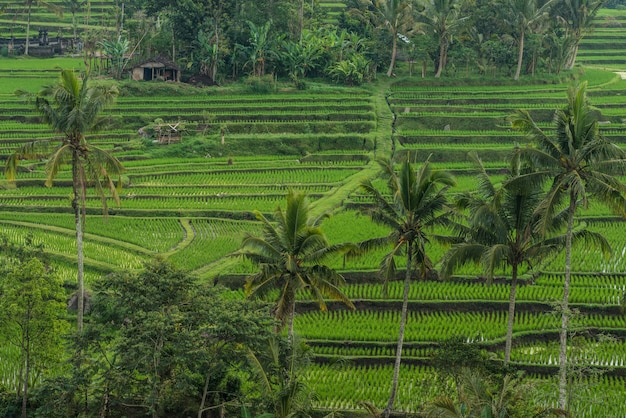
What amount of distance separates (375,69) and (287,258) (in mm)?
33862

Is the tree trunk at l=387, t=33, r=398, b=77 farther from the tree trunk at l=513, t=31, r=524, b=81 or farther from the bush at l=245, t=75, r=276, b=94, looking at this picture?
the bush at l=245, t=75, r=276, b=94

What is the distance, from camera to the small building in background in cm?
4856

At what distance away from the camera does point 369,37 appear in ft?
177

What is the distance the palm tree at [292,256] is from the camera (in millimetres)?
18859

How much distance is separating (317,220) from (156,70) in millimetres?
31356

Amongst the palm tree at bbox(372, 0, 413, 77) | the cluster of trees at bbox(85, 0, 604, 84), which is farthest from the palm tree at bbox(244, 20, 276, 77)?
the palm tree at bbox(372, 0, 413, 77)

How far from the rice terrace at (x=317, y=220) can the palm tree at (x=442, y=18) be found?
0.11 metres

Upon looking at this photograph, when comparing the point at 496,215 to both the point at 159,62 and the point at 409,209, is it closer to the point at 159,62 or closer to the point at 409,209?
the point at 409,209

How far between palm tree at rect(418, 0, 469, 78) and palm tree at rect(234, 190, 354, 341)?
31.5 meters

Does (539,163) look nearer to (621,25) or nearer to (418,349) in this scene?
(418,349)

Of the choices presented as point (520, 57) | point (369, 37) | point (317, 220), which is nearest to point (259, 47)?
point (369, 37)

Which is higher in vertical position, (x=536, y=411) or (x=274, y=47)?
(x=274, y=47)

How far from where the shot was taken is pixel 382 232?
96.5 ft

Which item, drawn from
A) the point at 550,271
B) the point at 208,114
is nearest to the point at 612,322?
the point at 550,271
